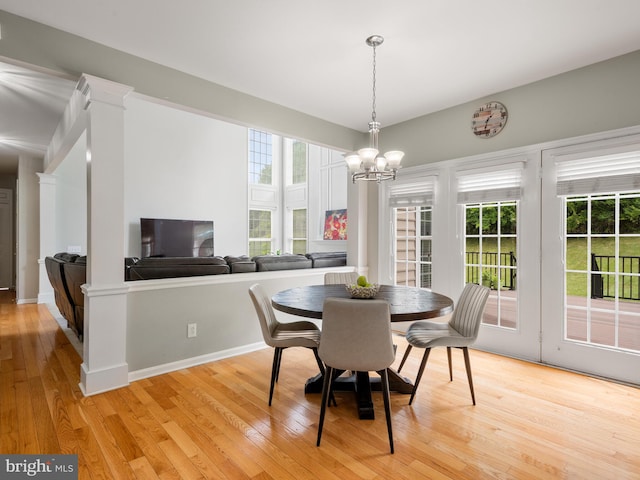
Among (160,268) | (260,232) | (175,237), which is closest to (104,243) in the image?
(160,268)

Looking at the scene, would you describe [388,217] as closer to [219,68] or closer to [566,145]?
[566,145]

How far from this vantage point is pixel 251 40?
279 cm

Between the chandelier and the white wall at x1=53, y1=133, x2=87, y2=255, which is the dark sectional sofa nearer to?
the chandelier

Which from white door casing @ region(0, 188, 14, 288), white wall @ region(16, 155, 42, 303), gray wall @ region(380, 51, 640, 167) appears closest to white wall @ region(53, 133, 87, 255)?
white wall @ region(16, 155, 42, 303)

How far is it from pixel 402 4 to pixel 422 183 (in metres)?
2.30

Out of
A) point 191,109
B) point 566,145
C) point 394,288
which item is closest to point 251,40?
point 191,109

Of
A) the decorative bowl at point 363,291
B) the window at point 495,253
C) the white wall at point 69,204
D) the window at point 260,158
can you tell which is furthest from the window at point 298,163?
the decorative bowl at point 363,291

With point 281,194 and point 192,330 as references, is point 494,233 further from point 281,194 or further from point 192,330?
point 281,194

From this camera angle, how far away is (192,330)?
3426 mm

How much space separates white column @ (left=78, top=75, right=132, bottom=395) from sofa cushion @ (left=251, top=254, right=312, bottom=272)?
140cm

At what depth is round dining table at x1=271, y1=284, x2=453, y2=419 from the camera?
2307mm

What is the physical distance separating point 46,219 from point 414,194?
254 inches

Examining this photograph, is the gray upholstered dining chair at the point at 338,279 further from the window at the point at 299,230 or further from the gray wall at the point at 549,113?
the window at the point at 299,230

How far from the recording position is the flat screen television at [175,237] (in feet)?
22.4
